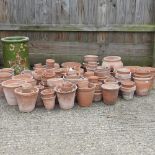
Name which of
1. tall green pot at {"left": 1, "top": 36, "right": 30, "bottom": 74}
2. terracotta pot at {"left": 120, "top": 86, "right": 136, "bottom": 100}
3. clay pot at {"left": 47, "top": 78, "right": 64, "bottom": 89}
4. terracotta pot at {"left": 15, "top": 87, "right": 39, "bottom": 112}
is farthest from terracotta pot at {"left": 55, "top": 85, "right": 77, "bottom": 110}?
tall green pot at {"left": 1, "top": 36, "right": 30, "bottom": 74}

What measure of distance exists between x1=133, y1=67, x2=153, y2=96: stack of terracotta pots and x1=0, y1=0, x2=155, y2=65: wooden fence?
0.77 metres

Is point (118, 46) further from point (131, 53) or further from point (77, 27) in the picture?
point (77, 27)

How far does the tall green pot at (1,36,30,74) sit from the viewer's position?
4.38 m

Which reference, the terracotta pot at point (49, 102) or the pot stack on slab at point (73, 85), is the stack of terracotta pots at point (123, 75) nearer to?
the pot stack on slab at point (73, 85)

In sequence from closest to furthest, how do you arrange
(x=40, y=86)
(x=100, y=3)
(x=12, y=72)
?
1. (x=40, y=86)
2. (x=12, y=72)
3. (x=100, y=3)

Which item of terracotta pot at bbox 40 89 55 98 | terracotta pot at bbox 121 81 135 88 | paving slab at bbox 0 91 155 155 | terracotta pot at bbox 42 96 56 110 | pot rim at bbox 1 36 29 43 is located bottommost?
paving slab at bbox 0 91 155 155

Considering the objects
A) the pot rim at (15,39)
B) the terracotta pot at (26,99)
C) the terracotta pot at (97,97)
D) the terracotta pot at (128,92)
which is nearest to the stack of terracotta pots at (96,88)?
the terracotta pot at (97,97)

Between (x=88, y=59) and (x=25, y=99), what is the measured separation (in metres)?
1.23

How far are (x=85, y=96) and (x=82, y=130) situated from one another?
22.8 inches

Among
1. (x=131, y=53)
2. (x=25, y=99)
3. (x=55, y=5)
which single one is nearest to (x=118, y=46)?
(x=131, y=53)

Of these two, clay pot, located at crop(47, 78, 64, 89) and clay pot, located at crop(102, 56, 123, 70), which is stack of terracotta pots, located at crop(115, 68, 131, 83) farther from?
clay pot, located at crop(47, 78, 64, 89)

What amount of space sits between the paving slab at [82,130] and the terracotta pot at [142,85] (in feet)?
0.56

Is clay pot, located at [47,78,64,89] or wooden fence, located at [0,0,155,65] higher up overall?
wooden fence, located at [0,0,155,65]

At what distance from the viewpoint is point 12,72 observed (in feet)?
13.6
